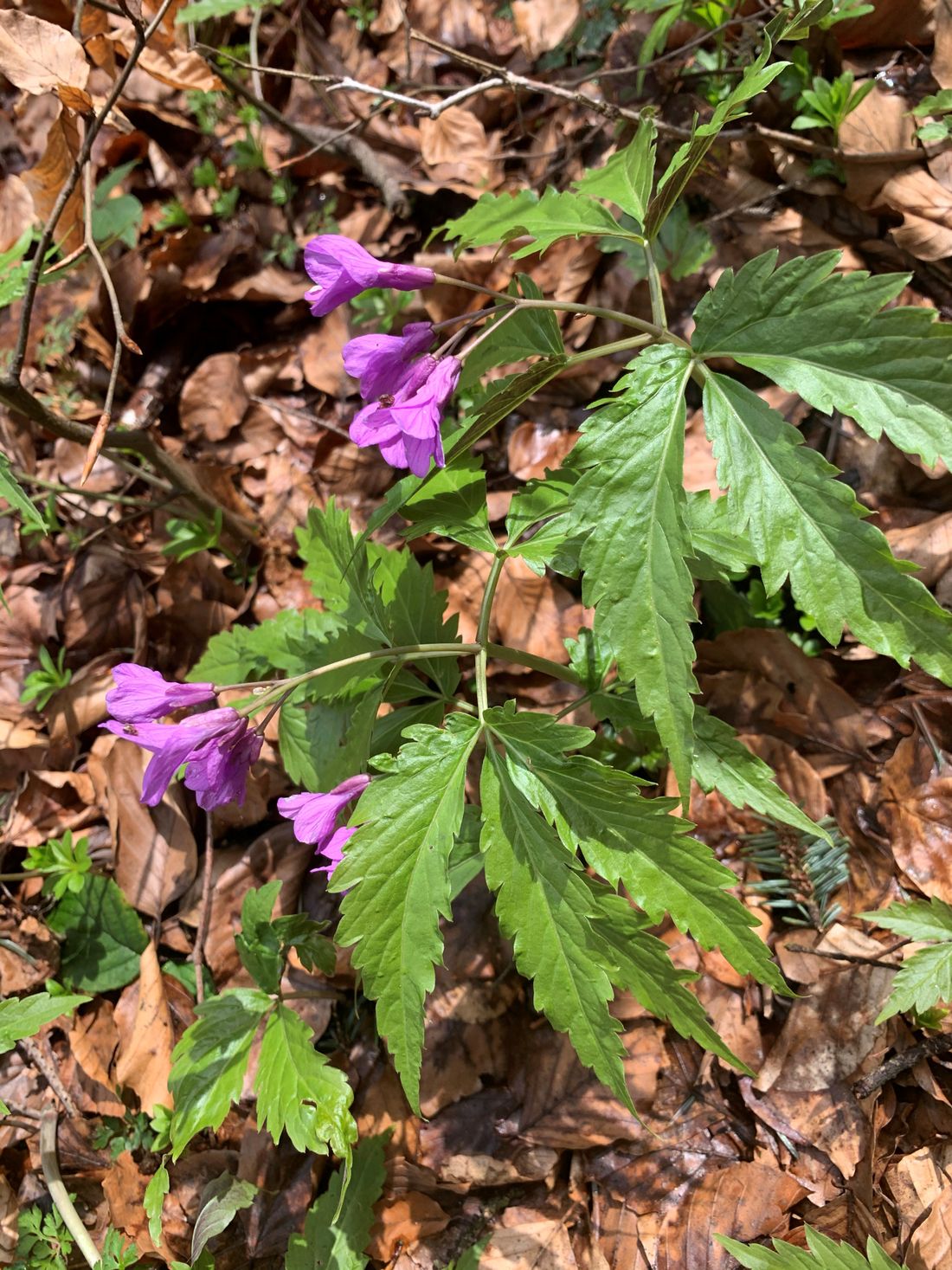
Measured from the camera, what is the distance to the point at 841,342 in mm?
1435

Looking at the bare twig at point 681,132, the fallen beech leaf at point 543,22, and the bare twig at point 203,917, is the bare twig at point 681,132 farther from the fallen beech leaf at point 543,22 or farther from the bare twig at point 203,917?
the bare twig at point 203,917

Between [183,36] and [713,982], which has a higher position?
[183,36]

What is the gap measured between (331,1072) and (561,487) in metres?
1.46

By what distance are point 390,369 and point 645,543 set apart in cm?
65

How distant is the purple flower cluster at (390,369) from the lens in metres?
1.54

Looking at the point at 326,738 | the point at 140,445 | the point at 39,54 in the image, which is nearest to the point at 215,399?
the point at 140,445

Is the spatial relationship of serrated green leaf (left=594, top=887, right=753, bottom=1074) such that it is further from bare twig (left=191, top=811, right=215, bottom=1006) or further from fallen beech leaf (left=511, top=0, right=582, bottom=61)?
fallen beech leaf (left=511, top=0, right=582, bottom=61)

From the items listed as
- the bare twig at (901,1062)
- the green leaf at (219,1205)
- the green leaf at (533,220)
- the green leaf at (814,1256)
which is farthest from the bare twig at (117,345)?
the bare twig at (901,1062)

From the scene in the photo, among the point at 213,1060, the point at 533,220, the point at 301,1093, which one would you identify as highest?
the point at 533,220

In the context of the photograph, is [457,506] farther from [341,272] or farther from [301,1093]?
[301,1093]

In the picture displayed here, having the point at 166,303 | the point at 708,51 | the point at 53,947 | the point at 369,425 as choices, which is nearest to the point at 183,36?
the point at 166,303

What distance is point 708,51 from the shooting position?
2.92 m

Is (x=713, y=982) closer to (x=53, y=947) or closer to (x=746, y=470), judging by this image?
(x=746, y=470)

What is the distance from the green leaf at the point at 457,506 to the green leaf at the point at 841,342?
59cm
